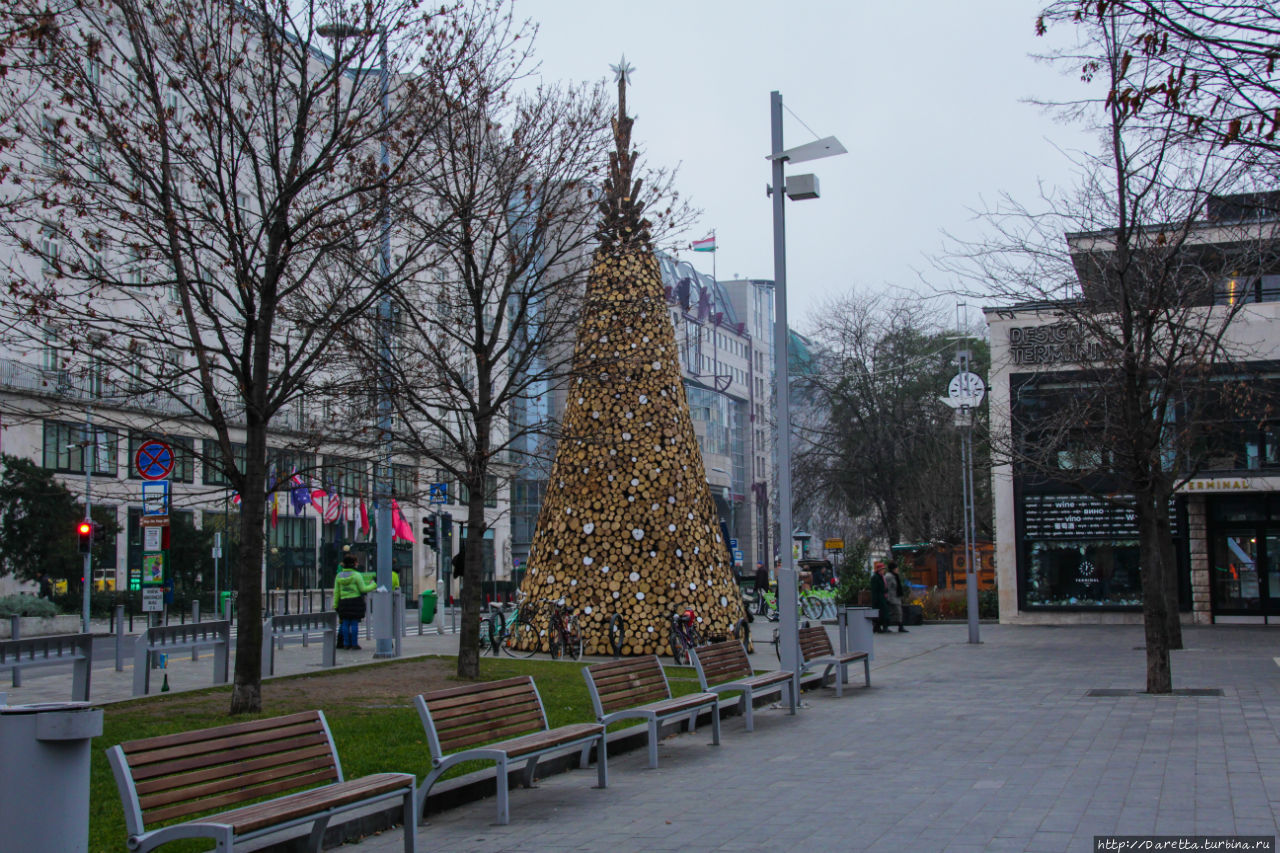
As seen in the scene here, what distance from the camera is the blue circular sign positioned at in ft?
49.3

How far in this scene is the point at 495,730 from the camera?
9062 millimetres

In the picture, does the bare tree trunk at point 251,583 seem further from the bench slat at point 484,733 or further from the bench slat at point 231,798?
the bench slat at point 231,798

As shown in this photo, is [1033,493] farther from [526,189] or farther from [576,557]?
[526,189]

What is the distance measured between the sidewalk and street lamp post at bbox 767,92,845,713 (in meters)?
0.90

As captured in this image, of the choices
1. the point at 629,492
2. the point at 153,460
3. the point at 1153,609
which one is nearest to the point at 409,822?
the point at 153,460

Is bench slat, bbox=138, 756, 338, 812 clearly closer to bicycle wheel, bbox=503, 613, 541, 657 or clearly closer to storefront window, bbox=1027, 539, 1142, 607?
bicycle wheel, bbox=503, 613, 541, 657

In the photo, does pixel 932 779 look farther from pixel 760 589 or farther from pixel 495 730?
pixel 760 589

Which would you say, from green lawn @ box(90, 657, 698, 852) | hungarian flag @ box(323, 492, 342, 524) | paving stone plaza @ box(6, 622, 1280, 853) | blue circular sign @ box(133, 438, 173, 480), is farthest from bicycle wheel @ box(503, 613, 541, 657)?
hungarian flag @ box(323, 492, 342, 524)

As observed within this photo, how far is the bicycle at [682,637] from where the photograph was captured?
19703mm

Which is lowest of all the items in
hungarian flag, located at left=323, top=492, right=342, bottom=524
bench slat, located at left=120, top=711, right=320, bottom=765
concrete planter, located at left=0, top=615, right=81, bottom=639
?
concrete planter, located at left=0, top=615, right=81, bottom=639

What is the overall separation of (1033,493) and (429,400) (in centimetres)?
1966

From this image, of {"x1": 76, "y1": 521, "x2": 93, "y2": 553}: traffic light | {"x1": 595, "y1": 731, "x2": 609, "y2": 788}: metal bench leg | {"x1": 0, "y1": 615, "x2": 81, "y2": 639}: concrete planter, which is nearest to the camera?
{"x1": 595, "y1": 731, "x2": 609, "y2": 788}: metal bench leg

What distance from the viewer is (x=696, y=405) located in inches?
4035

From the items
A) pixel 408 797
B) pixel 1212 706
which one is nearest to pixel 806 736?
pixel 1212 706
